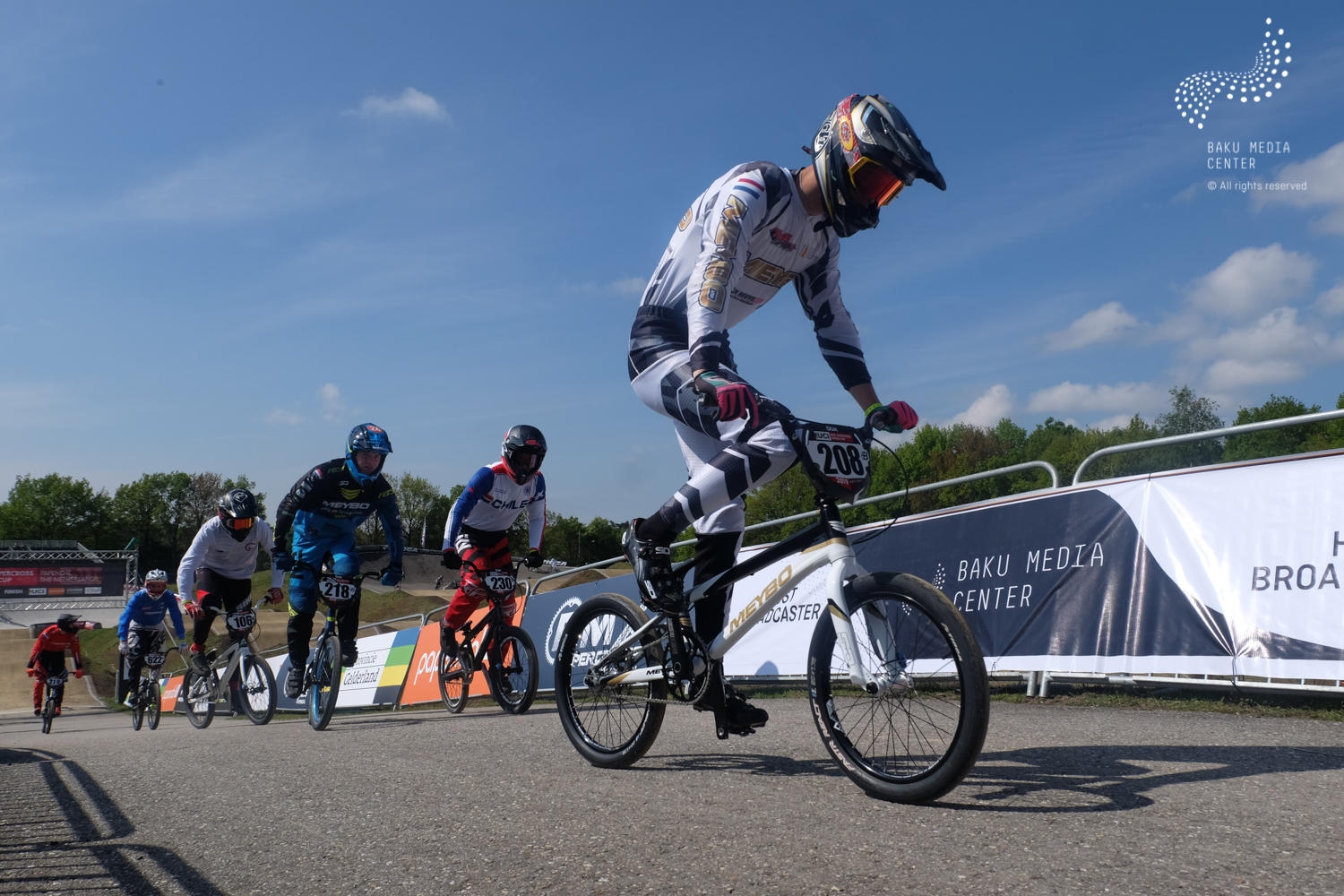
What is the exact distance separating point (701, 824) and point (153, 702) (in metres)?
12.6

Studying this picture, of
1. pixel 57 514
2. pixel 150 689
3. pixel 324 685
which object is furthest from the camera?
pixel 57 514

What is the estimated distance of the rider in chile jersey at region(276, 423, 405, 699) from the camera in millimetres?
9000

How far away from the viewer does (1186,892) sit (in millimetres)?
2072

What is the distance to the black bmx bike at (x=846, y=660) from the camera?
9.62 feet

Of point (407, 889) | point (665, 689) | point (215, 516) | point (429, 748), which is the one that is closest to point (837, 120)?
point (665, 689)

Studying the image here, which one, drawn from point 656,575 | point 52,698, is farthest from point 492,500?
point 52,698

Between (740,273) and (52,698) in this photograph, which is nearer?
(740,273)

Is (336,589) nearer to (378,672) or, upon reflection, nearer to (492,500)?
(492,500)

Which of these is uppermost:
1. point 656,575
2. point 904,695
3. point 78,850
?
point 656,575

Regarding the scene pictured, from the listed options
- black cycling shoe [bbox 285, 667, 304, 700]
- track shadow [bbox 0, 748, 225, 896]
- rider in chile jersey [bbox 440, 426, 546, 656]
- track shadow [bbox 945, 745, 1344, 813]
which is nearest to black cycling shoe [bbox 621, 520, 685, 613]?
track shadow [bbox 945, 745, 1344, 813]

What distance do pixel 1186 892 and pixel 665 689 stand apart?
2224mm

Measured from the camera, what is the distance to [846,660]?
10.9ft

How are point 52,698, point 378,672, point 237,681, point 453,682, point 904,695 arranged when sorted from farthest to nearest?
point 52,698 → point 378,672 → point 237,681 → point 453,682 → point 904,695

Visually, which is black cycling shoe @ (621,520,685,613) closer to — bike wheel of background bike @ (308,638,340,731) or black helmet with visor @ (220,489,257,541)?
bike wheel of background bike @ (308,638,340,731)
